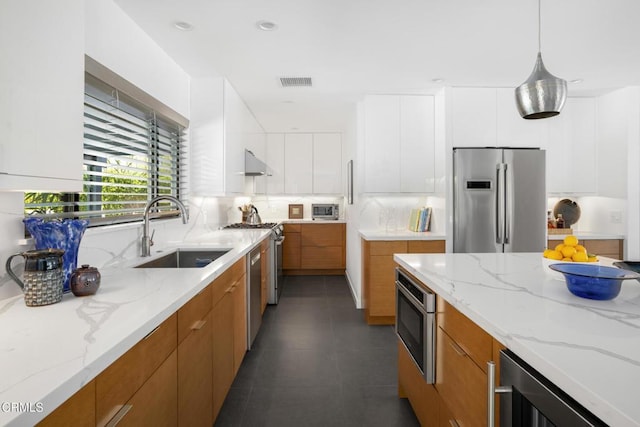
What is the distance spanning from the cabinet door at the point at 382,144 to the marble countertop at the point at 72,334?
265 cm

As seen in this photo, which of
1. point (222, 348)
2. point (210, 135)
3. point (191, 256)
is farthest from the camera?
point (210, 135)

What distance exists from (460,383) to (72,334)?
1.30 meters

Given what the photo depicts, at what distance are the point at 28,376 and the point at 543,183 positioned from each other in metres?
4.19

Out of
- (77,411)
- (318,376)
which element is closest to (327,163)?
(318,376)

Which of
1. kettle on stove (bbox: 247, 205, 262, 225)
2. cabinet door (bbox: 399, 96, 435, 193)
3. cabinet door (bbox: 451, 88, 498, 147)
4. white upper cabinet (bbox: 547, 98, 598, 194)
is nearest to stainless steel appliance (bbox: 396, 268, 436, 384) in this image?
cabinet door (bbox: 399, 96, 435, 193)

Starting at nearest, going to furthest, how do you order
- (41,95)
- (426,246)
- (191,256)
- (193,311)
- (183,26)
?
(41,95) < (193,311) < (183,26) < (191,256) < (426,246)

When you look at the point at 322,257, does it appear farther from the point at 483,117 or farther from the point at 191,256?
the point at 191,256

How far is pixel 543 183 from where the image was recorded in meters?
3.59

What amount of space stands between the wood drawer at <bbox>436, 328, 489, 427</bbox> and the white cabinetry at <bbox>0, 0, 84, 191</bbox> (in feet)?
5.21

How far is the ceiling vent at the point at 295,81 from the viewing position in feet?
11.0

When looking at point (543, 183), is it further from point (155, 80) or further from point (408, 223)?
point (155, 80)

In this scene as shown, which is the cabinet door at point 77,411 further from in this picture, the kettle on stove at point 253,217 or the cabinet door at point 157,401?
the kettle on stove at point 253,217

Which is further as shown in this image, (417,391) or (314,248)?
(314,248)

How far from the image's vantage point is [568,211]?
4.20 metres
